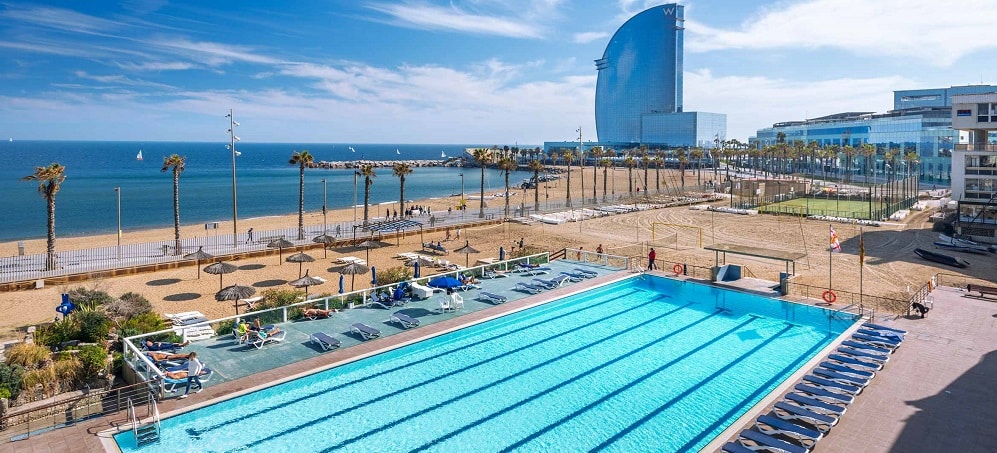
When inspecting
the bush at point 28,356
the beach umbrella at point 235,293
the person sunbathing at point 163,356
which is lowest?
the bush at point 28,356

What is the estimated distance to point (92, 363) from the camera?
→ 15.1 meters

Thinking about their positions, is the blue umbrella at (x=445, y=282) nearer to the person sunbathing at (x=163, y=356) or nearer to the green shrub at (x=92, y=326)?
the person sunbathing at (x=163, y=356)

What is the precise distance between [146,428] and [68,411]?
76.6 inches

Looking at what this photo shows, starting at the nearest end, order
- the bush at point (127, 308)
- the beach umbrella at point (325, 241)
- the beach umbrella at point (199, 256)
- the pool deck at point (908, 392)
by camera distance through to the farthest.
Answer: the pool deck at point (908, 392) < the bush at point (127, 308) < the beach umbrella at point (199, 256) < the beach umbrella at point (325, 241)

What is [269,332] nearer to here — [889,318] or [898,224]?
[889,318]

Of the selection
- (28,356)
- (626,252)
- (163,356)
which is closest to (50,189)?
(28,356)

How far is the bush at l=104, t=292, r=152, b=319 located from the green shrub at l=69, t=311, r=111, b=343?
1.21 meters

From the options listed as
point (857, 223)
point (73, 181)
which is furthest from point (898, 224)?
point (73, 181)

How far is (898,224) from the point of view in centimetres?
4700

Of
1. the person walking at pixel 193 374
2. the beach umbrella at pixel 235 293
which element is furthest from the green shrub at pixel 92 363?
the beach umbrella at pixel 235 293

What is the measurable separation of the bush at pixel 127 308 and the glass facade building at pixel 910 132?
101621 millimetres

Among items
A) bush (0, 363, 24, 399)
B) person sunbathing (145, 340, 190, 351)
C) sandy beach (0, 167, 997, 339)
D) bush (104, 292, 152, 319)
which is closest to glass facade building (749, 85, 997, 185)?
sandy beach (0, 167, 997, 339)

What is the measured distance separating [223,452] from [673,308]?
53.0 feet

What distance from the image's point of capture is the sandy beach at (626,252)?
25.7m
